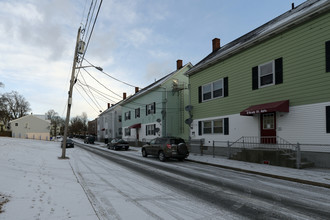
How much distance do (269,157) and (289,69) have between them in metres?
5.12

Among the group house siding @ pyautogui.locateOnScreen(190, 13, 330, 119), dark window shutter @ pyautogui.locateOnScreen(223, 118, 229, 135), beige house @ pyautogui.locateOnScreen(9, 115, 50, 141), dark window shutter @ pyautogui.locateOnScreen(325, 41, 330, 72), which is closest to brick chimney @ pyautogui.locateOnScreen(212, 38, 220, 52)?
house siding @ pyautogui.locateOnScreen(190, 13, 330, 119)

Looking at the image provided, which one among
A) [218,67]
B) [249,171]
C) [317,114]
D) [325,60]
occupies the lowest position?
[249,171]

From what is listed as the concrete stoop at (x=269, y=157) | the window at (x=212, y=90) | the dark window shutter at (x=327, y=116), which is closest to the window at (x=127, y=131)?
the window at (x=212, y=90)

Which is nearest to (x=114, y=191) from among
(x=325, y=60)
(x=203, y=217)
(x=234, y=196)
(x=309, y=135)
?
(x=203, y=217)

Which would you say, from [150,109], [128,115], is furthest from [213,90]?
[128,115]

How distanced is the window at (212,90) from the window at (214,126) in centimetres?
211

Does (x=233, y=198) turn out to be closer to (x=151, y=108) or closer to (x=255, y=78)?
(x=255, y=78)

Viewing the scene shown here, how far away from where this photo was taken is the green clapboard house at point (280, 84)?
33.9 feet

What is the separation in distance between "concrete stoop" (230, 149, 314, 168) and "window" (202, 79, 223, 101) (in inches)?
221

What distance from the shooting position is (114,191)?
6.35 meters

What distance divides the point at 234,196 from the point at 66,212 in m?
4.44

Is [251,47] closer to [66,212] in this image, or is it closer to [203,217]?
[203,217]

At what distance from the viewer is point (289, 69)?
11.7 metres

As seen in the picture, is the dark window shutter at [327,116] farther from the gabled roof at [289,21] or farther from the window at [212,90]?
the window at [212,90]
